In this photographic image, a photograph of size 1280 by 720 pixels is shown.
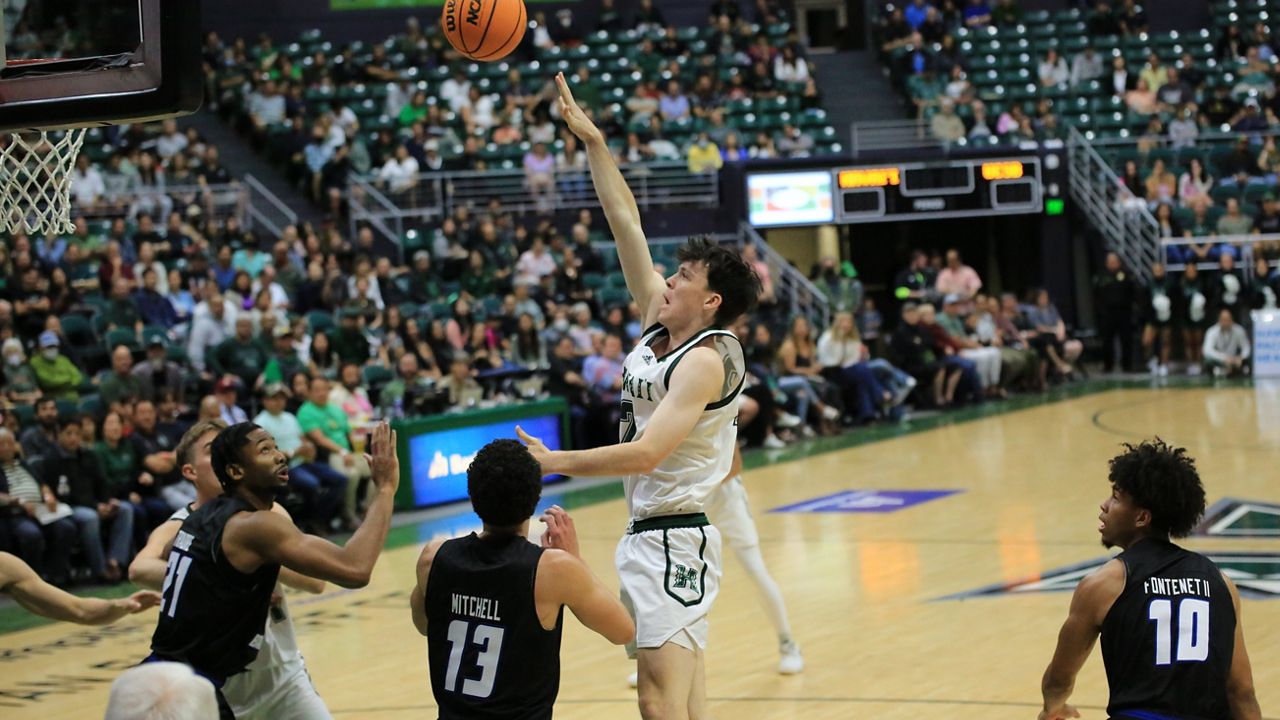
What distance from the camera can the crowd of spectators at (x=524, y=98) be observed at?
22.1 metres

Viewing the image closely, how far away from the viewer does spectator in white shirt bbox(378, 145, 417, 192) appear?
21.2 meters

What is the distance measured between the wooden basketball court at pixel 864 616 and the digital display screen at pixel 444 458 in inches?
48.5

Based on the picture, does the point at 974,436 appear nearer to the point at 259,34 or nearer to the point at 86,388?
the point at 86,388

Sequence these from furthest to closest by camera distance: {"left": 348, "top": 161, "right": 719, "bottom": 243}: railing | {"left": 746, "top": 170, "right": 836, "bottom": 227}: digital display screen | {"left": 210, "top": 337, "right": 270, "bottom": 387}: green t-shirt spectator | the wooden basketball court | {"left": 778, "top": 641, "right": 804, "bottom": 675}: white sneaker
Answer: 1. {"left": 746, "top": 170, "right": 836, "bottom": 227}: digital display screen
2. {"left": 348, "top": 161, "right": 719, "bottom": 243}: railing
3. {"left": 210, "top": 337, "right": 270, "bottom": 387}: green t-shirt spectator
4. {"left": 778, "top": 641, "right": 804, "bottom": 675}: white sneaker
5. the wooden basketball court

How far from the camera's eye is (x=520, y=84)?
80.1 ft

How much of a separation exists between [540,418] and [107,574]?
482 cm

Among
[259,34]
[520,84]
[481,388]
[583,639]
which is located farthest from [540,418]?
[259,34]

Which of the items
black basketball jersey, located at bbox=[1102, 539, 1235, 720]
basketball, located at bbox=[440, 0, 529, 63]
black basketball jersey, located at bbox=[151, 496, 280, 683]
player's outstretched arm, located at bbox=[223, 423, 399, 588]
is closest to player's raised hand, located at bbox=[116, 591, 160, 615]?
black basketball jersey, located at bbox=[151, 496, 280, 683]

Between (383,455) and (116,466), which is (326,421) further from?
(383,455)

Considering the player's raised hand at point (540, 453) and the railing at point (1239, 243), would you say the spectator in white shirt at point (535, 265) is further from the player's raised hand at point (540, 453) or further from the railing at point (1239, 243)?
the player's raised hand at point (540, 453)

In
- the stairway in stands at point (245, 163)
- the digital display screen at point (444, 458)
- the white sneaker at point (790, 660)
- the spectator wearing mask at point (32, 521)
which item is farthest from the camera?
the stairway in stands at point (245, 163)

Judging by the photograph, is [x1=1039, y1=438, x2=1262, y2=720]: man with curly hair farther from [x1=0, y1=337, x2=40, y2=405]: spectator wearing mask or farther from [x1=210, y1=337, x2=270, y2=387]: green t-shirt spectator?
[x1=210, y1=337, x2=270, y2=387]: green t-shirt spectator

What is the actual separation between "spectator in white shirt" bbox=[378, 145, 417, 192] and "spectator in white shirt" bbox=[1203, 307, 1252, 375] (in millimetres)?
10501

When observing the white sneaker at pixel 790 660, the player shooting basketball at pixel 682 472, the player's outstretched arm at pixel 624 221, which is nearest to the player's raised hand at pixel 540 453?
the player shooting basketball at pixel 682 472
